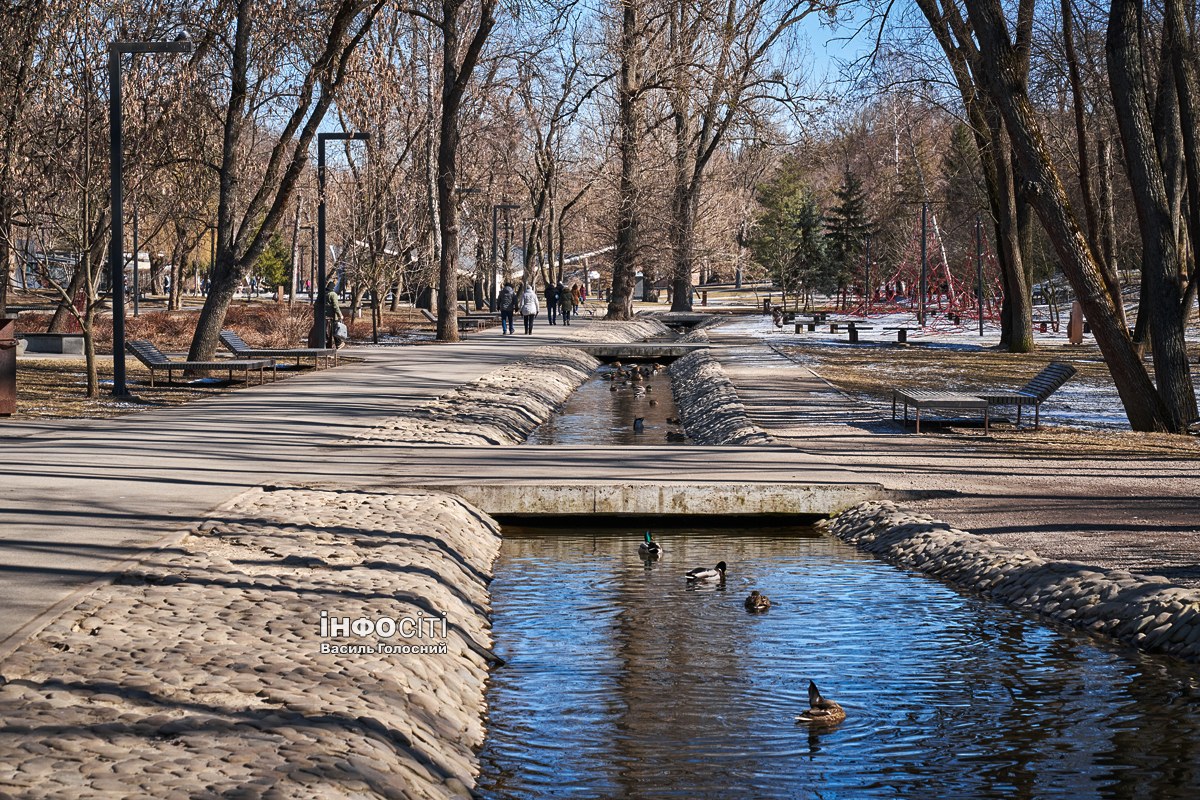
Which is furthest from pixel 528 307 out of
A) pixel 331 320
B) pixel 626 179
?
pixel 626 179

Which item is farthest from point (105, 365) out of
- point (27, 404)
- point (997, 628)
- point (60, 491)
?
point (997, 628)

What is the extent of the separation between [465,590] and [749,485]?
4304mm

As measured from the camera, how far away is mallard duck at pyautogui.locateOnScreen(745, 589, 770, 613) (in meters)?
11.2

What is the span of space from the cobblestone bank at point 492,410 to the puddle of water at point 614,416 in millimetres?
324

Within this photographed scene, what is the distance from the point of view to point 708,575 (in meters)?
12.1

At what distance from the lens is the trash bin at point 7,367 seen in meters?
20.0

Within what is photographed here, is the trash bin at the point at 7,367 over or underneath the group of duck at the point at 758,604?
over

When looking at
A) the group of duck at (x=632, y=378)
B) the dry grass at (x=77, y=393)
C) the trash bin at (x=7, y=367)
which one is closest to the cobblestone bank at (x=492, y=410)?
the group of duck at (x=632, y=378)

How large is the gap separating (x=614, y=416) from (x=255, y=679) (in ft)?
65.0

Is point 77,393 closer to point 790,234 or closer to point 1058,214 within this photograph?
point 1058,214

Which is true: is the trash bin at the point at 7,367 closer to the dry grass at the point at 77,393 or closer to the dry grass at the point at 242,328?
the dry grass at the point at 77,393

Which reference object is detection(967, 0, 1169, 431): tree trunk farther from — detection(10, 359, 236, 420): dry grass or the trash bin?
the trash bin

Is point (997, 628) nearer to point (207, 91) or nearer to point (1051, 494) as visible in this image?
point (1051, 494)

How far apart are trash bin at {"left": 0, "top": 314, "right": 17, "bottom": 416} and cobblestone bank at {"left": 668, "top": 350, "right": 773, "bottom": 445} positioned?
10.0m
